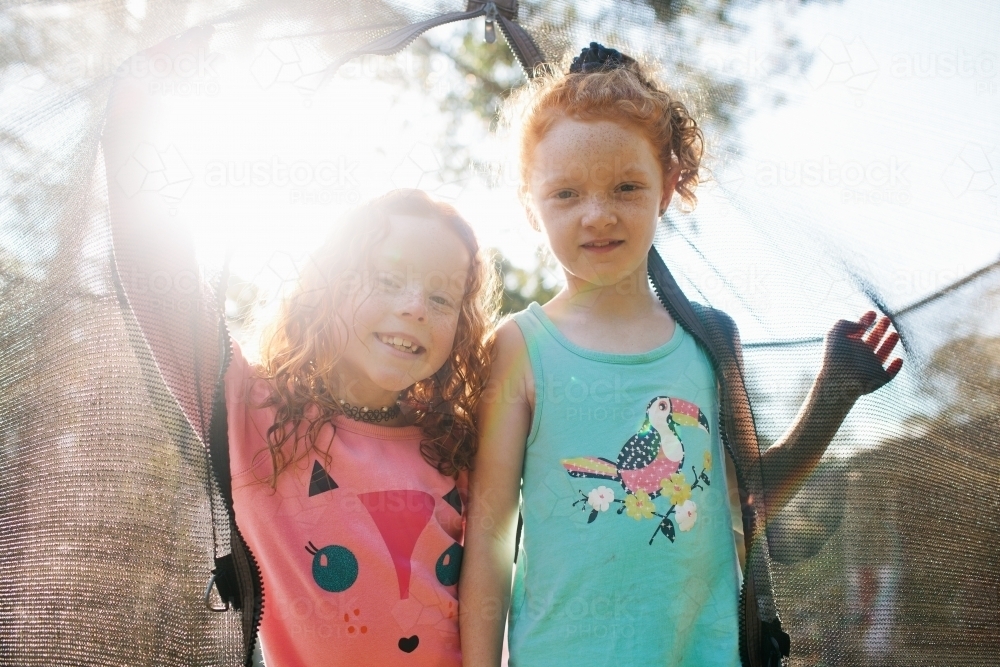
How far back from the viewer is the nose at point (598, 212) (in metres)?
1.73

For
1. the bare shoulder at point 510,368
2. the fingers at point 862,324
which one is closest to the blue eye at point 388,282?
the bare shoulder at point 510,368

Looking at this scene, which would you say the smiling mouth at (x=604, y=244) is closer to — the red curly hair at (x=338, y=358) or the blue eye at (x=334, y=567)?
the red curly hair at (x=338, y=358)

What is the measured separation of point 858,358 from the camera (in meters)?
1.77

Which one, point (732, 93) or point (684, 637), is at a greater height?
point (732, 93)

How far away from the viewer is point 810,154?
5.90 feet

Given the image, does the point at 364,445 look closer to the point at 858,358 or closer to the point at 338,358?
the point at 338,358

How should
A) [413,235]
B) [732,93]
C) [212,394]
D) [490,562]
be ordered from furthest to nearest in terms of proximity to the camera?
[732,93]
[413,235]
[490,562]
[212,394]

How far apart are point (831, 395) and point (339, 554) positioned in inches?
41.9

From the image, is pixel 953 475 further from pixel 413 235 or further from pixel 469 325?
pixel 413 235

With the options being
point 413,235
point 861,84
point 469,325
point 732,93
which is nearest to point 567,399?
point 469,325

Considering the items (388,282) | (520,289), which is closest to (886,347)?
(388,282)

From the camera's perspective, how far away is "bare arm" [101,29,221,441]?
4.84 feet

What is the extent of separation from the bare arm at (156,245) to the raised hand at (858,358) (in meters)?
1.24

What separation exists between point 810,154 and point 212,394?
1319 millimetres
